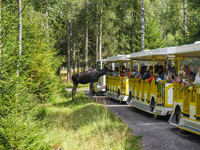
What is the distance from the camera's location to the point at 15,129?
540 centimetres

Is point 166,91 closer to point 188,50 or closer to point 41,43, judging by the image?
point 188,50

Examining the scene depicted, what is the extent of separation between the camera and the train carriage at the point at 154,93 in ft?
33.7

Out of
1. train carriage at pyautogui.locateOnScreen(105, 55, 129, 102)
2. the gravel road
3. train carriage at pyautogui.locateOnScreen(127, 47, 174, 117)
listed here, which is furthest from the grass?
train carriage at pyautogui.locateOnScreen(105, 55, 129, 102)

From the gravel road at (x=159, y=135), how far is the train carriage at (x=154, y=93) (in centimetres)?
51

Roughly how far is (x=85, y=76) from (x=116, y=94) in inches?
93.1

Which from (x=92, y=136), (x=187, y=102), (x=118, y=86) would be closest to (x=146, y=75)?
(x=187, y=102)

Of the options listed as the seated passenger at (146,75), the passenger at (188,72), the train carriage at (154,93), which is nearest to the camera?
the passenger at (188,72)

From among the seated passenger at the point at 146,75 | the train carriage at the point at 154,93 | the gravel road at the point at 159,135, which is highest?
the seated passenger at the point at 146,75

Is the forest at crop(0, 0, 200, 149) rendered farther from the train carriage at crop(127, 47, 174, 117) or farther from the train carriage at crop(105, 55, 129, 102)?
the train carriage at crop(127, 47, 174, 117)

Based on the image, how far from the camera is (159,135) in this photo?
27.4 feet

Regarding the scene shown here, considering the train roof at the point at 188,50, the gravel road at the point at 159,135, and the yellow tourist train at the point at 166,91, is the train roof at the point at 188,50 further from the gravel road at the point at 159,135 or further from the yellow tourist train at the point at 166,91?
the gravel road at the point at 159,135

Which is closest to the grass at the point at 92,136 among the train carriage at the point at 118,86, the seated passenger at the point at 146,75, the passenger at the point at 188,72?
the seated passenger at the point at 146,75

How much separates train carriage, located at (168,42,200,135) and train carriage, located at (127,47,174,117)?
121 centimetres

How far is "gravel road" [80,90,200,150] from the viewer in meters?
7.21
